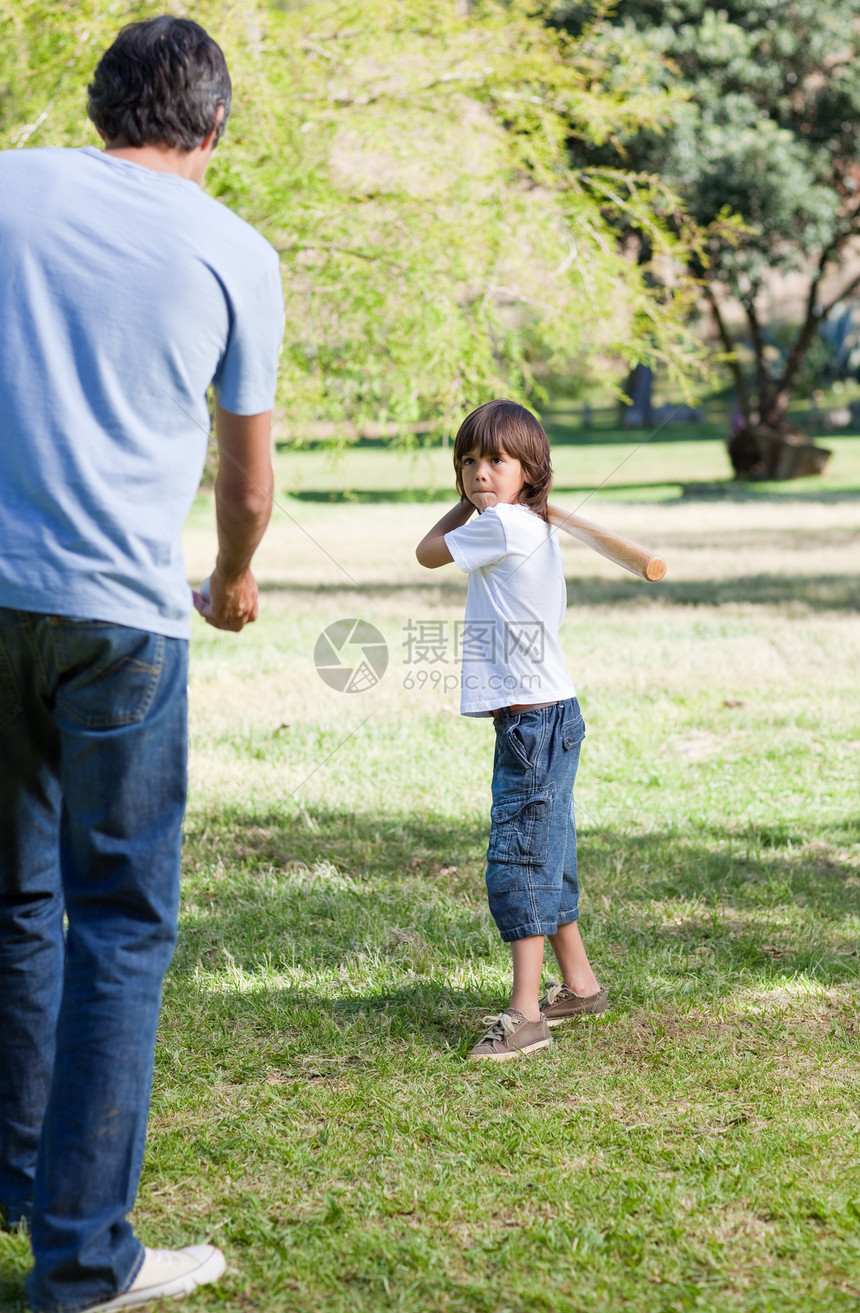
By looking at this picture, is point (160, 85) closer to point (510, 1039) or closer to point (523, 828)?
point (523, 828)

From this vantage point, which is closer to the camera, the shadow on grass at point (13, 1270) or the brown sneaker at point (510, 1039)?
the shadow on grass at point (13, 1270)

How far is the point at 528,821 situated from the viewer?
10.4 ft

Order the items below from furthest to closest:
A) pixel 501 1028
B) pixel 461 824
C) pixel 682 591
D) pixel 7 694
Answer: pixel 682 591 → pixel 461 824 → pixel 501 1028 → pixel 7 694

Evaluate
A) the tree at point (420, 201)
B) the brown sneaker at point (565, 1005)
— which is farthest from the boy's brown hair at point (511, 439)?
the tree at point (420, 201)

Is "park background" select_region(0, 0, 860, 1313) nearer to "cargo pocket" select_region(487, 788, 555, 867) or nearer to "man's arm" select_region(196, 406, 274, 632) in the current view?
"cargo pocket" select_region(487, 788, 555, 867)

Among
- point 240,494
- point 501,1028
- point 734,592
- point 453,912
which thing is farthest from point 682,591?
point 240,494

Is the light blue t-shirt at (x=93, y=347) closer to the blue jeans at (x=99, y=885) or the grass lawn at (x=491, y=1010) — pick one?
the blue jeans at (x=99, y=885)

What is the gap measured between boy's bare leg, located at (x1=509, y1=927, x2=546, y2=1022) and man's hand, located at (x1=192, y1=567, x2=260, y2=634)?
123 centimetres

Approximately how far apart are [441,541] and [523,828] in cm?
71

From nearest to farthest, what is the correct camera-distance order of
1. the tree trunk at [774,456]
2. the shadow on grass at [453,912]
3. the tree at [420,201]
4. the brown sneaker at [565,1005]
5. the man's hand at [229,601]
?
the man's hand at [229,601] < the brown sneaker at [565,1005] < the shadow on grass at [453,912] < the tree at [420,201] < the tree trunk at [774,456]

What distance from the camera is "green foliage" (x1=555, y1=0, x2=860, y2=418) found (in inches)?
748

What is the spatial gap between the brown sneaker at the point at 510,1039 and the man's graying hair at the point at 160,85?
6.74ft

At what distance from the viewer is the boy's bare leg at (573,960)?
11.0 ft

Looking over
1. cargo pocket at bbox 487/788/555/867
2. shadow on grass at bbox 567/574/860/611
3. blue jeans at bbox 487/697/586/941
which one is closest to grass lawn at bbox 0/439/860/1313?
blue jeans at bbox 487/697/586/941
